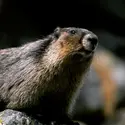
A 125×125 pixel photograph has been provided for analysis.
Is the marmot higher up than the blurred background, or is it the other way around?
the marmot

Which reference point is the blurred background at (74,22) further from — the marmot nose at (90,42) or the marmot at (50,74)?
the marmot nose at (90,42)

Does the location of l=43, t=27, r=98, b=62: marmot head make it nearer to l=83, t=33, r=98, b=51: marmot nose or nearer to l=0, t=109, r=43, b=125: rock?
l=83, t=33, r=98, b=51: marmot nose

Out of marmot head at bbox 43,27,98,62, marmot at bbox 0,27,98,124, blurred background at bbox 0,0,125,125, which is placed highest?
marmot head at bbox 43,27,98,62

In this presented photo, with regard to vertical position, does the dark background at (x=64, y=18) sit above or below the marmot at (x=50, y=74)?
below

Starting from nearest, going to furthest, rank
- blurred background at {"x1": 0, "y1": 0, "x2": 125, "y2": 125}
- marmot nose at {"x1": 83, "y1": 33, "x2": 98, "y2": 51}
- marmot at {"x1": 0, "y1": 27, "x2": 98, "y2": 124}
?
marmot nose at {"x1": 83, "y1": 33, "x2": 98, "y2": 51}, marmot at {"x1": 0, "y1": 27, "x2": 98, "y2": 124}, blurred background at {"x1": 0, "y1": 0, "x2": 125, "y2": 125}

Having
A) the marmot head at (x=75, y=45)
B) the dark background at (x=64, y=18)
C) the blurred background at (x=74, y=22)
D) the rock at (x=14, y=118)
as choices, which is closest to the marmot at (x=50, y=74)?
the marmot head at (x=75, y=45)

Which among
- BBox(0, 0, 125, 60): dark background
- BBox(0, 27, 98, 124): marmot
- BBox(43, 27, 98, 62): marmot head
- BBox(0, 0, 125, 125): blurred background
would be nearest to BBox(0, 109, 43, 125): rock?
BBox(0, 27, 98, 124): marmot

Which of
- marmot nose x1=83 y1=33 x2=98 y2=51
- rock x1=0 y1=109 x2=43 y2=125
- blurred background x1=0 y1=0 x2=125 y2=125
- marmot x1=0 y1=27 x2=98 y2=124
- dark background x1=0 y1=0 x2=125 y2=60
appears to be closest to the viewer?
rock x1=0 y1=109 x2=43 y2=125

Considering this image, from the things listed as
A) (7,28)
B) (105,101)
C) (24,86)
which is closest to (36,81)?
(24,86)

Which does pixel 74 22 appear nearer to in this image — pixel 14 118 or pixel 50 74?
pixel 50 74
